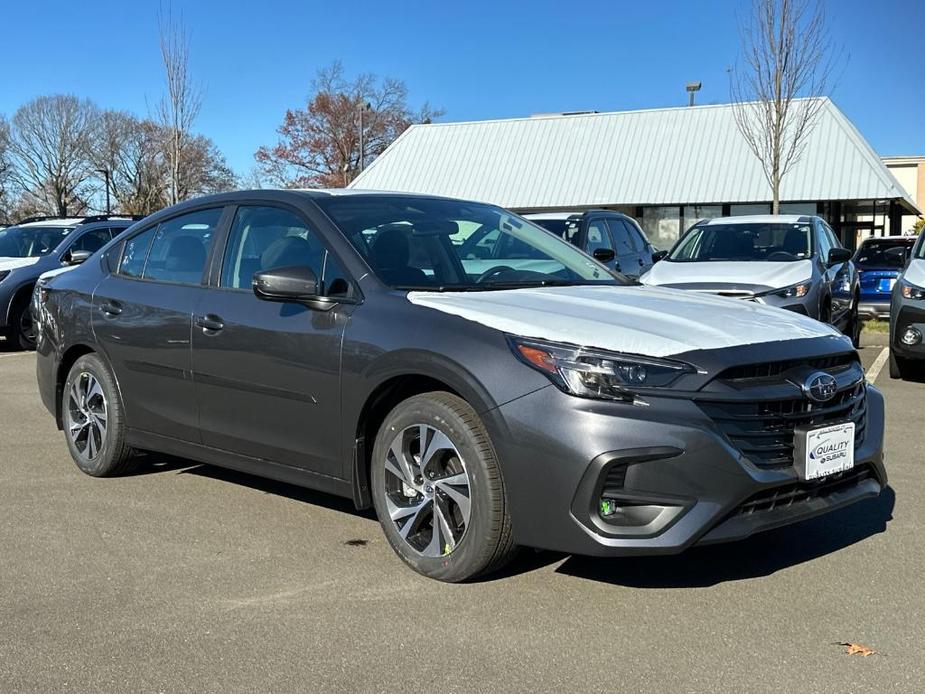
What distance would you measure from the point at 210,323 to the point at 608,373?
7.30 ft

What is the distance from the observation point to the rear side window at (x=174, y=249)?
5.38 meters

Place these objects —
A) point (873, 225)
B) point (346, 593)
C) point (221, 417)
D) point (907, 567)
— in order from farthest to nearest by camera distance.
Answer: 1. point (873, 225)
2. point (221, 417)
3. point (907, 567)
4. point (346, 593)

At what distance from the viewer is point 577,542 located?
146 inches

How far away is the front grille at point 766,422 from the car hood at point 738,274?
656 centimetres

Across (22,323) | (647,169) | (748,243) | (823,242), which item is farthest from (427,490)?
(647,169)

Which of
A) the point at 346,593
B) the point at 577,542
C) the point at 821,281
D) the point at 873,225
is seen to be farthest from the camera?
the point at 873,225

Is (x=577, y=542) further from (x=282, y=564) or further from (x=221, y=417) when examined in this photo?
(x=221, y=417)

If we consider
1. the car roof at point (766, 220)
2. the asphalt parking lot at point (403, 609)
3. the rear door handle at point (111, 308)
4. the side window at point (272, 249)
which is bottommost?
the asphalt parking lot at point (403, 609)

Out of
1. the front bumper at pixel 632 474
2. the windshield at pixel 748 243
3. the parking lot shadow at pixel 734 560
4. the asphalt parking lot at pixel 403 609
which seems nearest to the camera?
the asphalt parking lot at pixel 403 609

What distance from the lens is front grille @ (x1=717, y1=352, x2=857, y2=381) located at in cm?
376

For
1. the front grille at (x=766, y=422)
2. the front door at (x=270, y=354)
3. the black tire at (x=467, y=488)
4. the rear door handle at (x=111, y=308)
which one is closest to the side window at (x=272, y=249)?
the front door at (x=270, y=354)

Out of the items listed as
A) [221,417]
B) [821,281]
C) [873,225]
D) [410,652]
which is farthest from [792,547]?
[873,225]

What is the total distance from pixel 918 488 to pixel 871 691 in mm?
2801

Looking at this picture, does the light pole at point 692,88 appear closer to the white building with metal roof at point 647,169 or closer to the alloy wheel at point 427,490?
the white building with metal roof at point 647,169
